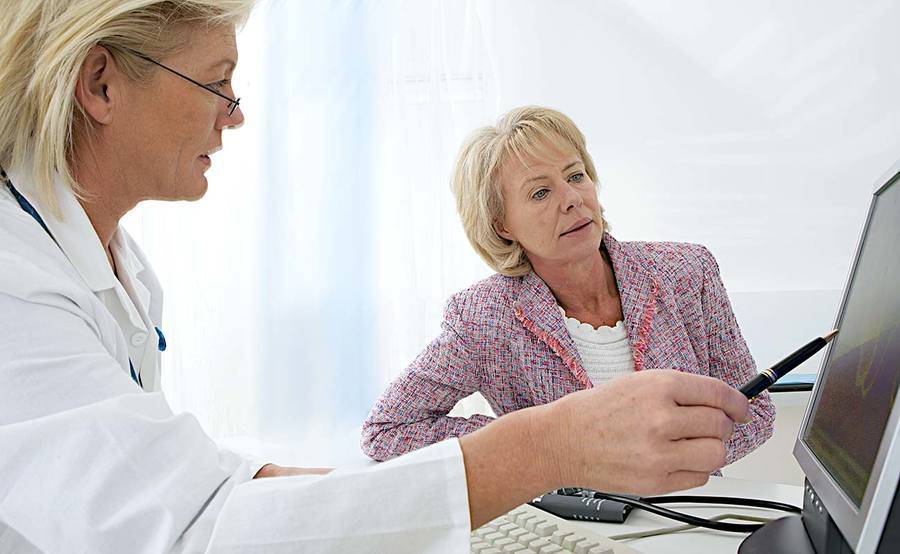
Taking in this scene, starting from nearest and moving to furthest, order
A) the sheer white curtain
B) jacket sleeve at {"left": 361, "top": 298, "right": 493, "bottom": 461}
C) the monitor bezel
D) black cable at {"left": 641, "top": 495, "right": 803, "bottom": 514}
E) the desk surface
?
the monitor bezel, the desk surface, black cable at {"left": 641, "top": 495, "right": 803, "bottom": 514}, jacket sleeve at {"left": 361, "top": 298, "right": 493, "bottom": 461}, the sheer white curtain

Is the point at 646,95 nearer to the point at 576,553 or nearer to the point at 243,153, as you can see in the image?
the point at 243,153

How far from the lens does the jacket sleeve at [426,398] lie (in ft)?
5.54

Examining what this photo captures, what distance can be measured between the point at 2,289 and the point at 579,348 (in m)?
1.22

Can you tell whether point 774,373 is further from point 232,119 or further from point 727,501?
point 232,119

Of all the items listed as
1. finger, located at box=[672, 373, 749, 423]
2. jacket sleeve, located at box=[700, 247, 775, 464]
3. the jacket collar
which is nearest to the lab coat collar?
finger, located at box=[672, 373, 749, 423]

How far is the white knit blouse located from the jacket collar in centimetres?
3

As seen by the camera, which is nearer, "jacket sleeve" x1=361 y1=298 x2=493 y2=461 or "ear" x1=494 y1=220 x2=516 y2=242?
"jacket sleeve" x1=361 y1=298 x2=493 y2=461

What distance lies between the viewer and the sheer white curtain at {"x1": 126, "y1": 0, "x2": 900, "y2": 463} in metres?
2.30

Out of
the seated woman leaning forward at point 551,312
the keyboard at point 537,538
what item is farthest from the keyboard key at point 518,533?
the seated woman leaning forward at point 551,312

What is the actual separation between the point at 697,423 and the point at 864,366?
0.69 ft

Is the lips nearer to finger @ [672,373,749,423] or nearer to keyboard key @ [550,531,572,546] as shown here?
keyboard key @ [550,531,572,546]

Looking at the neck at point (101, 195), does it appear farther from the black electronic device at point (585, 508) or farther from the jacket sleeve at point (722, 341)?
the jacket sleeve at point (722, 341)

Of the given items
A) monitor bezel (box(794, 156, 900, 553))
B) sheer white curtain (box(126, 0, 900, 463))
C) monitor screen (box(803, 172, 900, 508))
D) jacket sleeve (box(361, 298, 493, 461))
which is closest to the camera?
monitor bezel (box(794, 156, 900, 553))

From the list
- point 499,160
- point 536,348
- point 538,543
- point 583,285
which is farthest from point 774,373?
point 499,160
